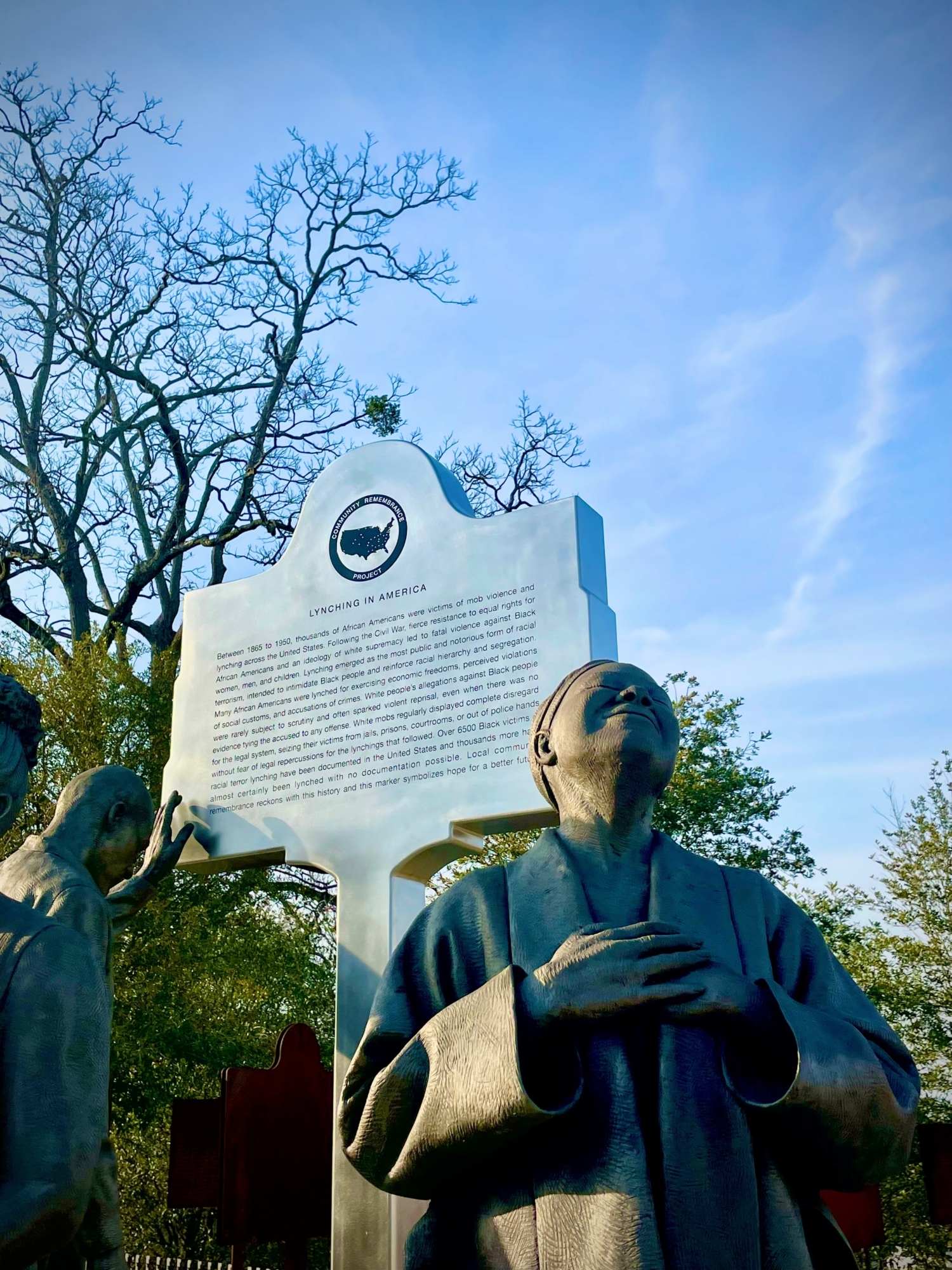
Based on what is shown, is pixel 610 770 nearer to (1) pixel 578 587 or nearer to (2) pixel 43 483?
(1) pixel 578 587

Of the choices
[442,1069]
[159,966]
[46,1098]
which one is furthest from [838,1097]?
[159,966]

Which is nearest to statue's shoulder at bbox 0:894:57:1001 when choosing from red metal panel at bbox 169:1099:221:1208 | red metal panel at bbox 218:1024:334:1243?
red metal panel at bbox 218:1024:334:1243

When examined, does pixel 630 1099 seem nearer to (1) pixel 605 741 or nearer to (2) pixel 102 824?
(1) pixel 605 741

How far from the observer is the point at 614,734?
2428 millimetres

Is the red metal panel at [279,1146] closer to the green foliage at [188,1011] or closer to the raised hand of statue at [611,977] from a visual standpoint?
the raised hand of statue at [611,977]

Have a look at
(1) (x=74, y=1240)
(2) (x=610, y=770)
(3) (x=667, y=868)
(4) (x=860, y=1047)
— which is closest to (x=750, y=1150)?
(4) (x=860, y=1047)

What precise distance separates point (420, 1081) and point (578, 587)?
4.31 m

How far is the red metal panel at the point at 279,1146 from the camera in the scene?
5.30m

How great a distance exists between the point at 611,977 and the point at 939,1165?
419 centimetres

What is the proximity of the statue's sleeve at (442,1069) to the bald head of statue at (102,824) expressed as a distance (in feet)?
7.17

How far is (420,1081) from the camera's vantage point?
209 centimetres

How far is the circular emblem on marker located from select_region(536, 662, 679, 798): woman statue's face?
178 inches

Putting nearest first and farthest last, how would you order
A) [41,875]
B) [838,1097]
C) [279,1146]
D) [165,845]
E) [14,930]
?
[838,1097]
[14,930]
[41,875]
[279,1146]
[165,845]

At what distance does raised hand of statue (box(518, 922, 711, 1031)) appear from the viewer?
1.98 metres
